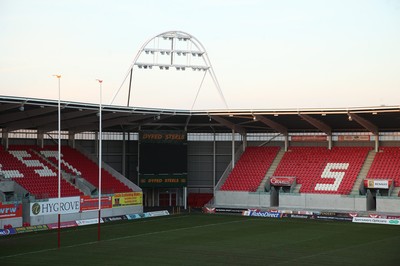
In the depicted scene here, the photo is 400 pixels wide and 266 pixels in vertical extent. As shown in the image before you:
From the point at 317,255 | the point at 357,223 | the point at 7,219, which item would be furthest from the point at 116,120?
the point at 317,255

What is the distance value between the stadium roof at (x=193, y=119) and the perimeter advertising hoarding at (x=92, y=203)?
6.25 meters

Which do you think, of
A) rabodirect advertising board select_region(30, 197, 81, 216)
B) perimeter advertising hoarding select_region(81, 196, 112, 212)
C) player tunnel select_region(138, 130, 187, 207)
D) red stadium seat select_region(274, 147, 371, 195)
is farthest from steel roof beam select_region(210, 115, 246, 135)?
rabodirect advertising board select_region(30, 197, 81, 216)

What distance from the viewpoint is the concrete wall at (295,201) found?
51750mm

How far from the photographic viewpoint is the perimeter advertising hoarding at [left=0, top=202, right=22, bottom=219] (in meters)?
42.3

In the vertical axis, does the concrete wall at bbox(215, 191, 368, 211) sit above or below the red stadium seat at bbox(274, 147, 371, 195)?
below

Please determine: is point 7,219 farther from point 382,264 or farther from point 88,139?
point 382,264

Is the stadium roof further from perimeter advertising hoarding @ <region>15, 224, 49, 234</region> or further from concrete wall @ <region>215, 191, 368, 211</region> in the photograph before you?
perimeter advertising hoarding @ <region>15, 224, 49, 234</region>

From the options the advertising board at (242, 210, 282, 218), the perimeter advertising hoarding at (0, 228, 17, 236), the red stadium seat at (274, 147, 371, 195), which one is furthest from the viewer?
the red stadium seat at (274, 147, 371, 195)

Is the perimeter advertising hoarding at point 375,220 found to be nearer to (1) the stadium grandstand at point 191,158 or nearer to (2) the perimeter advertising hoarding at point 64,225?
(1) the stadium grandstand at point 191,158

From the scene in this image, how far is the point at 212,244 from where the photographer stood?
3653 centimetres

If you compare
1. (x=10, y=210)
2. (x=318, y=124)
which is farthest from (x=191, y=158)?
(x=10, y=210)

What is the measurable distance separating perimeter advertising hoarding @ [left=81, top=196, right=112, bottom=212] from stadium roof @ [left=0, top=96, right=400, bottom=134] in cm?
625

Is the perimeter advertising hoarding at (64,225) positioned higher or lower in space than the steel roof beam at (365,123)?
lower

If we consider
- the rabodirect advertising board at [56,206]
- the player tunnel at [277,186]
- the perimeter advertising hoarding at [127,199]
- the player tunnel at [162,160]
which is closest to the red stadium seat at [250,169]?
the player tunnel at [277,186]
